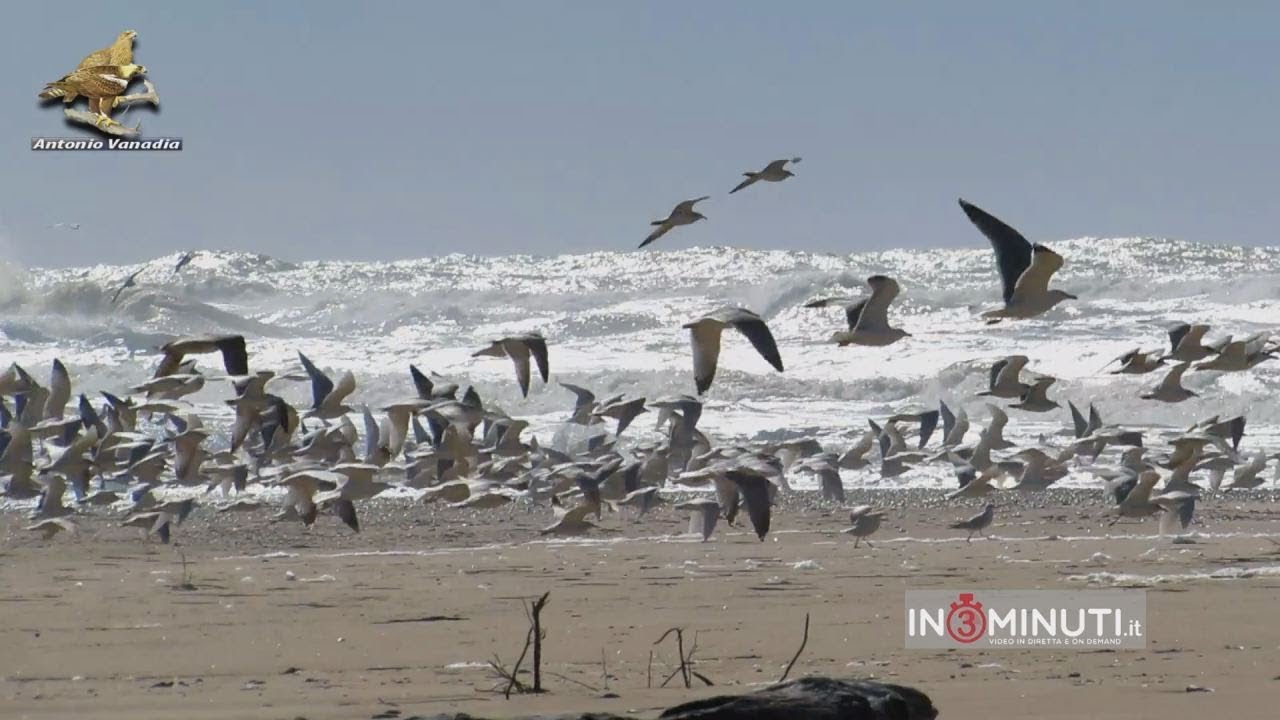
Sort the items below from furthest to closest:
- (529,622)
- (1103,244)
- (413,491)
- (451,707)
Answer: (1103,244), (413,491), (529,622), (451,707)

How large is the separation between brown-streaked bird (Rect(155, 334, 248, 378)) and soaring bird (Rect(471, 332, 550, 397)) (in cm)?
183

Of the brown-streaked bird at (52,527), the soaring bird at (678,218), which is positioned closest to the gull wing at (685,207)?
the soaring bird at (678,218)

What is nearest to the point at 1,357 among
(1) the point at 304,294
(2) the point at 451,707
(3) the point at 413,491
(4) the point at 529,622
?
(1) the point at 304,294

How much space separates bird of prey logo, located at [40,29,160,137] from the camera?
21312mm

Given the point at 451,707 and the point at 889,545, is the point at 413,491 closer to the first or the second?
the point at 889,545

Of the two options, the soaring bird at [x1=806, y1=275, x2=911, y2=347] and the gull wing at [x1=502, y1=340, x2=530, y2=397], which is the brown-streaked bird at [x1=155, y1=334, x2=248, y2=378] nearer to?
the gull wing at [x1=502, y1=340, x2=530, y2=397]

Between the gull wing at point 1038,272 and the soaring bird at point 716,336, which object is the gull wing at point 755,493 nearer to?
the soaring bird at point 716,336

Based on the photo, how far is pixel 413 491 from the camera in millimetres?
25172

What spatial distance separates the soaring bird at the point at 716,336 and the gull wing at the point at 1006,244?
59.2 inches

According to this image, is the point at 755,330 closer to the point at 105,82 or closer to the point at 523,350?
the point at 523,350

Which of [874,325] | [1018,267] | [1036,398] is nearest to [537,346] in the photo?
[874,325]

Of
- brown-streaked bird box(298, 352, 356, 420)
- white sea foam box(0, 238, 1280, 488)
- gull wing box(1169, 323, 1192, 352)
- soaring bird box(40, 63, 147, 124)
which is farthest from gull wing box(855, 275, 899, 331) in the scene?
white sea foam box(0, 238, 1280, 488)

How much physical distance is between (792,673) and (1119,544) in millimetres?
9077

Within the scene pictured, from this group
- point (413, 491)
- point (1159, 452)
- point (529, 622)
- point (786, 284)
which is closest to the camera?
point (529, 622)
